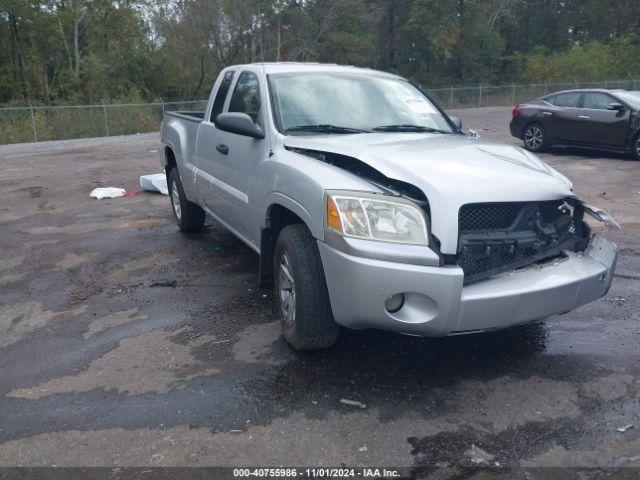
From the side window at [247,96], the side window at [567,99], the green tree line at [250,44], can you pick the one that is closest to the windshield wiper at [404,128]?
the side window at [247,96]

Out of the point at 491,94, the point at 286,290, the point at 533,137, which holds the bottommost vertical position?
the point at 491,94

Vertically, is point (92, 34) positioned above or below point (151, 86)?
above

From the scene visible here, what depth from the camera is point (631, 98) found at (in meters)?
12.5

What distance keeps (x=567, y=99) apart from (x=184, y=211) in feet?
33.2

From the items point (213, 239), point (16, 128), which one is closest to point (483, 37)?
point (16, 128)

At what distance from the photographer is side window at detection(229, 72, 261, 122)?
507 centimetres

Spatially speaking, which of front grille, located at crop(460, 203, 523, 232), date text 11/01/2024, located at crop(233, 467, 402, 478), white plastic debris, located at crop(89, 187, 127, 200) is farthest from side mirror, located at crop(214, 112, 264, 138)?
white plastic debris, located at crop(89, 187, 127, 200)

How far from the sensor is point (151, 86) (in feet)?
121

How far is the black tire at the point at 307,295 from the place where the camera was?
372 centimetres

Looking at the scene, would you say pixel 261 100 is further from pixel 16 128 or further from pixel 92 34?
pixel 92 34

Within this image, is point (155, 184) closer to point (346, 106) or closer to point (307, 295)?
point (346, 106)

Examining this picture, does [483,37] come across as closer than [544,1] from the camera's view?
Yes

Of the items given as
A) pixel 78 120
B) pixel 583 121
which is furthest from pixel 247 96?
pixel 78 120

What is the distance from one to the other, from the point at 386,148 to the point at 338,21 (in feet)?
136
